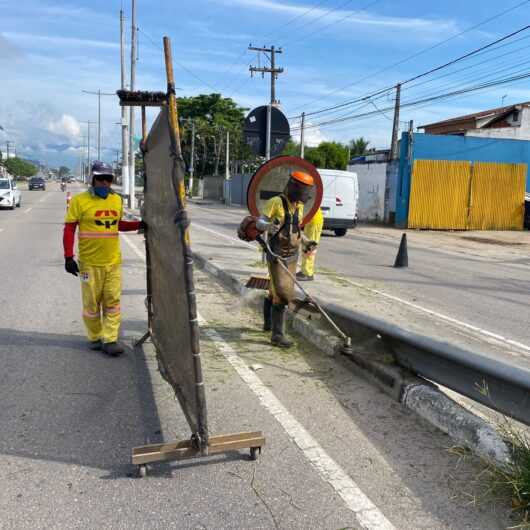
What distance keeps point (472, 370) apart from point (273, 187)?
3955 mm

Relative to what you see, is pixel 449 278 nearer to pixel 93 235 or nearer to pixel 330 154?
pixel 93 235

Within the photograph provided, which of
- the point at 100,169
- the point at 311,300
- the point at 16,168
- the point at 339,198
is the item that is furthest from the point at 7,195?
the point at 16,168

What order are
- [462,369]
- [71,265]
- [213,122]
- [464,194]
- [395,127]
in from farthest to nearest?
[213,122] → [395,127] → [464,194] → [71,265] → [462,369]

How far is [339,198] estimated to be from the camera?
1864 cm

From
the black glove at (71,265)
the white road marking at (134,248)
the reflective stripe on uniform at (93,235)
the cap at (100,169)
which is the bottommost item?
the white road marking at (134,248)

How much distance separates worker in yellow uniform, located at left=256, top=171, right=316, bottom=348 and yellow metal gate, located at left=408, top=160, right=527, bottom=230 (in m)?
21.0

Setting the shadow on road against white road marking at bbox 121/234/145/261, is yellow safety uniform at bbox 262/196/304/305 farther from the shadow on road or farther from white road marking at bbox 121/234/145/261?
white road marking at bbox 121/234/145/261

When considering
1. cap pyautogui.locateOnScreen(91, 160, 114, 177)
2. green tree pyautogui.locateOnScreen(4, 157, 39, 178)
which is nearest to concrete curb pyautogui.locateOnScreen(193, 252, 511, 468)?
cap pyautogui.locateOnScreen(91, 160, 114, 177)

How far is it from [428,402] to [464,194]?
2340cm

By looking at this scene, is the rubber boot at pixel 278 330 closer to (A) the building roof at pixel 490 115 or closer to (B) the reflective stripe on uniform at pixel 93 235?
(B) the reflective stripe on uniform at pixel 93 235

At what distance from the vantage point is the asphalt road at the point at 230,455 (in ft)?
9.44

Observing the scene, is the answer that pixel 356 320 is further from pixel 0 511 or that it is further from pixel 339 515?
pixel 0 511

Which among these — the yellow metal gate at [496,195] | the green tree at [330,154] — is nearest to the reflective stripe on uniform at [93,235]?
the yellow metal gate at [496,195]

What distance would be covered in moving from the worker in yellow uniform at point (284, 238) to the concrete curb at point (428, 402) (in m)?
0.46
